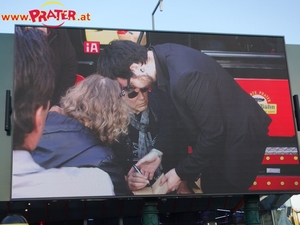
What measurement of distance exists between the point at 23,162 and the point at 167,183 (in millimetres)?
5557

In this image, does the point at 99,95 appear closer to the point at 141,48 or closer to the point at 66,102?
the point at 66,102

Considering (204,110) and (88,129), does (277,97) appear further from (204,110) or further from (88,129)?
(88,129)

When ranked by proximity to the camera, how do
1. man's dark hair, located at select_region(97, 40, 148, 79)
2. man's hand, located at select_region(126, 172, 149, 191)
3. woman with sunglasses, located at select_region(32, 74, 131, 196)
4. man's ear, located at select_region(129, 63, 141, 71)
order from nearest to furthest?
woman with sunglasses, located at select_region(32, 74, 131, 196) → man's hand, located at select_region(126, 172, 149, 191) → man's dark hair, located at select_region(97, 40, 148, 79) → man's ear, located at select_region(129, 63, 141, 71)

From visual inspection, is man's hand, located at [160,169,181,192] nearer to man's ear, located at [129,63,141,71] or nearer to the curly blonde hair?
the curly blonde hair

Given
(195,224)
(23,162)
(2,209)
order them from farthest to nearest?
(195,224) → (2,209) → (23,162)

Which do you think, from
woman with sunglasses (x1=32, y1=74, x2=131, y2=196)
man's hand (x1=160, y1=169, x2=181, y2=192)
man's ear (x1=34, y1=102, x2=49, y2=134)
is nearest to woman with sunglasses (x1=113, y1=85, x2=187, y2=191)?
man's hand (x1=160, y1=169, x2=181, y2=192)

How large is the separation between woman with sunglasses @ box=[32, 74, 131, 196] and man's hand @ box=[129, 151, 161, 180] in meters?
0.81

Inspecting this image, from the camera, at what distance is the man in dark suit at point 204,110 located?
21.4 m

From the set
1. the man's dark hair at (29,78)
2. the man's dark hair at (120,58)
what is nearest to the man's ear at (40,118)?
the man's dark hair at (29,78)

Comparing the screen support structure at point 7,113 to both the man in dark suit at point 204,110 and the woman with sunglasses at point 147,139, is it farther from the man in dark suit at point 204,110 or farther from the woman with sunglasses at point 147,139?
the woman with sunglasses at point 147,139

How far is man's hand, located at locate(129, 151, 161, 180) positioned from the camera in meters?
20.8

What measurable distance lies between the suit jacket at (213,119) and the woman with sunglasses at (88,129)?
221cm

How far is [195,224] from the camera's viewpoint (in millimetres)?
26422

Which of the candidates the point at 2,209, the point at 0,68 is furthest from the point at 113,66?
the point at 2,209
